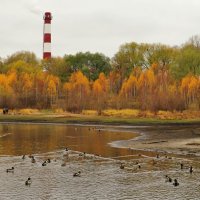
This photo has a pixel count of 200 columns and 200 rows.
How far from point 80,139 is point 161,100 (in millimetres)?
33387

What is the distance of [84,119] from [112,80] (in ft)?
134

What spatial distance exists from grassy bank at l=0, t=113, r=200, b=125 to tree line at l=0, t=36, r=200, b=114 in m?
6.66

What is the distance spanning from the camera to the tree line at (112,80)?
100444mm

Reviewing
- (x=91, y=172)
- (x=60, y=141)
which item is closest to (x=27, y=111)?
(x=60, y=141)

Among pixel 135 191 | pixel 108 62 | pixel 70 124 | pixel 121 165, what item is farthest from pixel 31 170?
pixel 108 62

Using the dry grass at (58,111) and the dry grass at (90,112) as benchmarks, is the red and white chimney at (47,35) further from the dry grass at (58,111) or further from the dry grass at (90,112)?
the dry grass at (90,112)

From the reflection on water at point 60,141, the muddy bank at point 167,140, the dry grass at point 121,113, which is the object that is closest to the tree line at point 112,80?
the dry grass at point 121,113

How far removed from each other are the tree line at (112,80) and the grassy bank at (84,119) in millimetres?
6660

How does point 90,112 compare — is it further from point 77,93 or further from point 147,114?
point 147,114

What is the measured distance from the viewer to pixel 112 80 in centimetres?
13188

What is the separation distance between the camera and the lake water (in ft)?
103

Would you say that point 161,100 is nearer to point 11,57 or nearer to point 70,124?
point 70,124

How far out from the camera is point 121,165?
41250 millimetres

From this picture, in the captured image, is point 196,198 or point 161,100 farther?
point 161,100
